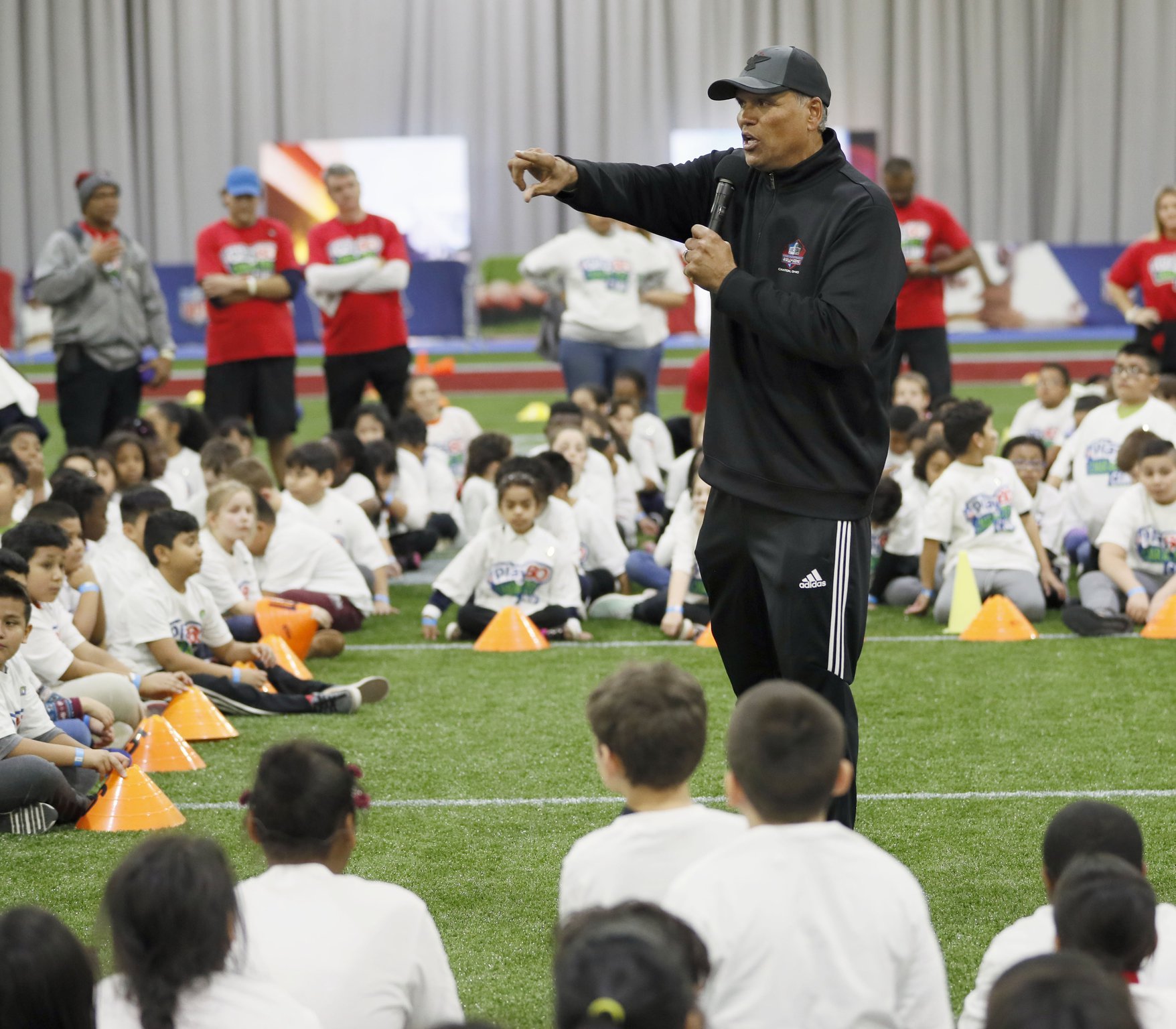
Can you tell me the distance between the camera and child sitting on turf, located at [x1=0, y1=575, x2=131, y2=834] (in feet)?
14.5

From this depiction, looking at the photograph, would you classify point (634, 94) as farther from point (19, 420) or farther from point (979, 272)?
point (19, 420)

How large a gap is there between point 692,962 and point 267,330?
7842mm

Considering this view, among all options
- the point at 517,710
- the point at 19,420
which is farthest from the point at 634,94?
the point at 517,710

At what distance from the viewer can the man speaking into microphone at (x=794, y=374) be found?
3309 mm

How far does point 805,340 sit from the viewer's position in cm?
323

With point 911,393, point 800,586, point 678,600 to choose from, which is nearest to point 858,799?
point 800,586

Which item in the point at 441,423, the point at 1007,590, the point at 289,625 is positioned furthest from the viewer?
the point at 441,423

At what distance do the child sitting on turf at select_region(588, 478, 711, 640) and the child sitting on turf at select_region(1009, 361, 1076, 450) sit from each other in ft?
11.3

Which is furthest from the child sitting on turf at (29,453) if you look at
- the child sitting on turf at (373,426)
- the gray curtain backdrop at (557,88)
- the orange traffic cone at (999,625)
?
the gray curtain backdrop at (557,88)

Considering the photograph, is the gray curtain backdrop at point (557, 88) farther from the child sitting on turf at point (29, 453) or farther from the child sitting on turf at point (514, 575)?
the child sitting on turf at point (514, 575)

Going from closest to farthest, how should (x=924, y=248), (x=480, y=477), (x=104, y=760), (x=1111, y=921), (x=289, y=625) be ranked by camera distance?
(x=1111, y=921) → (x=104, y=760) → (x=289, y=625) → (x=480, y=477) → (x=924, y=248)

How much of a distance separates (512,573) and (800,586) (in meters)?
3.89

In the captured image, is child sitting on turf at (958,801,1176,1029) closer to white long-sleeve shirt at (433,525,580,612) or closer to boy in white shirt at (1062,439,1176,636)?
boy in white shirt at (1062,439,1176,636)

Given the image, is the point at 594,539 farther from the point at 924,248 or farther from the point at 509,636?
the point at 924,248
